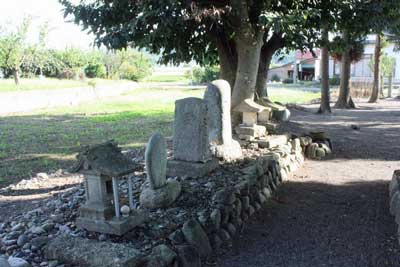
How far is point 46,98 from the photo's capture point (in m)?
24.4

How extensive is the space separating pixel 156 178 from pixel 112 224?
1.04m

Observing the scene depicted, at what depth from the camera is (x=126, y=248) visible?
156 inches

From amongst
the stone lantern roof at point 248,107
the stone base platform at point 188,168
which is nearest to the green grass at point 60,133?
the stone lantern roof at point 248,107

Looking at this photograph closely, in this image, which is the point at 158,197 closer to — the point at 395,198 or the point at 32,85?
the point at 395,198

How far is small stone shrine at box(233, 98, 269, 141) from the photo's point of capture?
9.16 meters

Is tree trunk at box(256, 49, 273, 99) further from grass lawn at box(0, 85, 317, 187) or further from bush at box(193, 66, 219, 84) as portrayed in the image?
bush at box(193, 66, 219, 84)

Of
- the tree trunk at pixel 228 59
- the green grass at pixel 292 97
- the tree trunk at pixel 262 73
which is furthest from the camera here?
the green grass at pixel 292 97

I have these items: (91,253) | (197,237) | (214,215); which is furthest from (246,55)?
(91,253)

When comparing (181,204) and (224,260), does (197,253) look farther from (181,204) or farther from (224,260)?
(181,204)

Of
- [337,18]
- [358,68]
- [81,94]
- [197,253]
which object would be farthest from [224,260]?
[358,68]

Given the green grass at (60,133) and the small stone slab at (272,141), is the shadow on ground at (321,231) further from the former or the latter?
the green grass at (60,133)

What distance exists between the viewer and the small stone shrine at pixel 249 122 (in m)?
9.16

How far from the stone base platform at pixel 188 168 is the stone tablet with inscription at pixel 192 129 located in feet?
0.31

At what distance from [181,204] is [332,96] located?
26.0 m
